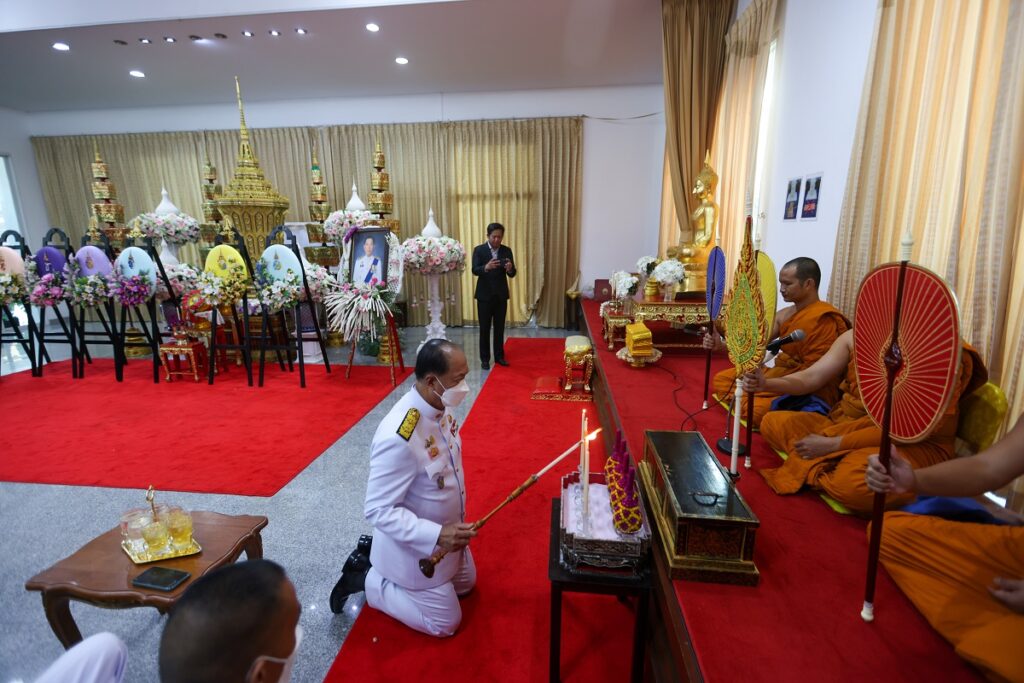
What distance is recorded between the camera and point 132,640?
180 cm

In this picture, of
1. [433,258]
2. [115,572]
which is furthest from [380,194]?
[115,572]

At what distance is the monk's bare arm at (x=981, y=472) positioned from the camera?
1130 mm

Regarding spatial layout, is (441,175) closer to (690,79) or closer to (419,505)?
(690,79)

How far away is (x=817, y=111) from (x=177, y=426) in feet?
16.5

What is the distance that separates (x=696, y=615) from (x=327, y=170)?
25.6 feet

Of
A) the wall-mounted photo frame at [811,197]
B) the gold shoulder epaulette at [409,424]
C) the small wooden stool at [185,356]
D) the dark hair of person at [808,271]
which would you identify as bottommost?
the small wooden stool at [185,356]

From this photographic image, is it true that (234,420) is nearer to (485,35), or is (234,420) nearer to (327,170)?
(485,35)

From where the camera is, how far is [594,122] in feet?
23.0

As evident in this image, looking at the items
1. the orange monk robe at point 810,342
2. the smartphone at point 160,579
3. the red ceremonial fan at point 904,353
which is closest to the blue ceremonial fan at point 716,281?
the orange monk robe at point 810,342

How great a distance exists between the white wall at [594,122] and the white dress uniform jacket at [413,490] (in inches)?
239

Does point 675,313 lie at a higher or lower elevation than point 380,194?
lower

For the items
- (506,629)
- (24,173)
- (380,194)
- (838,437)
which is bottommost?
(506,629)

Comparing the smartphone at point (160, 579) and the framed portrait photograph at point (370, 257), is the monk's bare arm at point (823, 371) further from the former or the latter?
Result: the framed portrait photograph at point (370, 257)

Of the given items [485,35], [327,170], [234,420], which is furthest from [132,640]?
[327,170]
